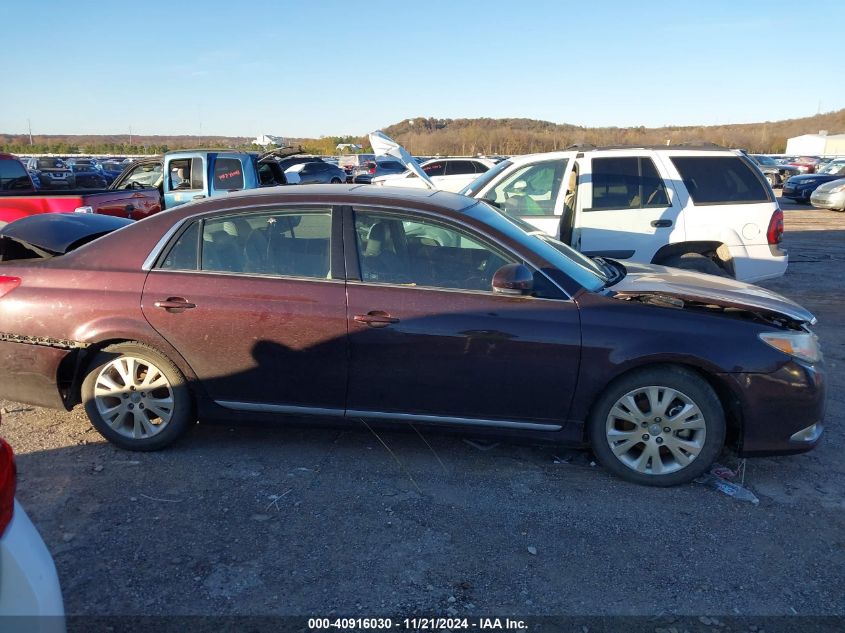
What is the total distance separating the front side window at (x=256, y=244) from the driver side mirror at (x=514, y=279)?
108 cm

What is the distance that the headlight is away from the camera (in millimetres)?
3629

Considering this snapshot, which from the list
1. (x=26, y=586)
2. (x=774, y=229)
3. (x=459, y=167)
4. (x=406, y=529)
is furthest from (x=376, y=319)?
(x=459, y=167)

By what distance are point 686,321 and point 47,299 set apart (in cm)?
390

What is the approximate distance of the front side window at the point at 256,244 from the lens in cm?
393

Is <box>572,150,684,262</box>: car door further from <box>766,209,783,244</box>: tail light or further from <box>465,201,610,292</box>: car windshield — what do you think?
<box>465,201,610,292</box>: car windshield

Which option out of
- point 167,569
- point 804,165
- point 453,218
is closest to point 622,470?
point 453,218

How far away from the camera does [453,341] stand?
3666 millimetres

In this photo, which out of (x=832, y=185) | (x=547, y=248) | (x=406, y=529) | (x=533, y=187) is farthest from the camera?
(x=832, y=185)

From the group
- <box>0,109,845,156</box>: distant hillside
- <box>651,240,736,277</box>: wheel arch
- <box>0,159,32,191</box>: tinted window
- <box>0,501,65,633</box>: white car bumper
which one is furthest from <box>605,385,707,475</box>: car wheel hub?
<box>0,109,845,156</box>: distant hillside

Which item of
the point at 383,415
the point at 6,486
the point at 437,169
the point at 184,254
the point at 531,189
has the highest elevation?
the point at 437,169

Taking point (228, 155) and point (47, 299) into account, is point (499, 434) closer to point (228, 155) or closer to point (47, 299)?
point (47, 299)

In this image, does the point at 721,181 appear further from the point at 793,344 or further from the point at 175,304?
the point at 175,304

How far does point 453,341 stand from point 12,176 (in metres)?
9.16

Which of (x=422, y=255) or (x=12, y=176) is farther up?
(x=12, y=176)
